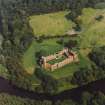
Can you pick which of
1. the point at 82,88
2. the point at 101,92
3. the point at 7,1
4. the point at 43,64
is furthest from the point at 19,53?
the point at 7,1

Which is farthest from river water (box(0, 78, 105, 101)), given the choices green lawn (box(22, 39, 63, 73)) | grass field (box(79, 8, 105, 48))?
grass field (box(79, 8, 105, 48))

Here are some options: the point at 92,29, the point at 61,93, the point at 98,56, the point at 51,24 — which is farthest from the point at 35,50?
the point at 92,29

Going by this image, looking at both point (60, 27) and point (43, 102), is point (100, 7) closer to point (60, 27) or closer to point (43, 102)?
point (60, 27)

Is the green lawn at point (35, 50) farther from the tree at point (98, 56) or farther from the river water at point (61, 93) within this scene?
the tree at point (98, 56)

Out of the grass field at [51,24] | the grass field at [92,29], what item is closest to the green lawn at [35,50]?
the grass field at [51,24]

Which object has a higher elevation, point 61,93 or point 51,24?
point 51,24

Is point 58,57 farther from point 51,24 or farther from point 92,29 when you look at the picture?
point 51,24
